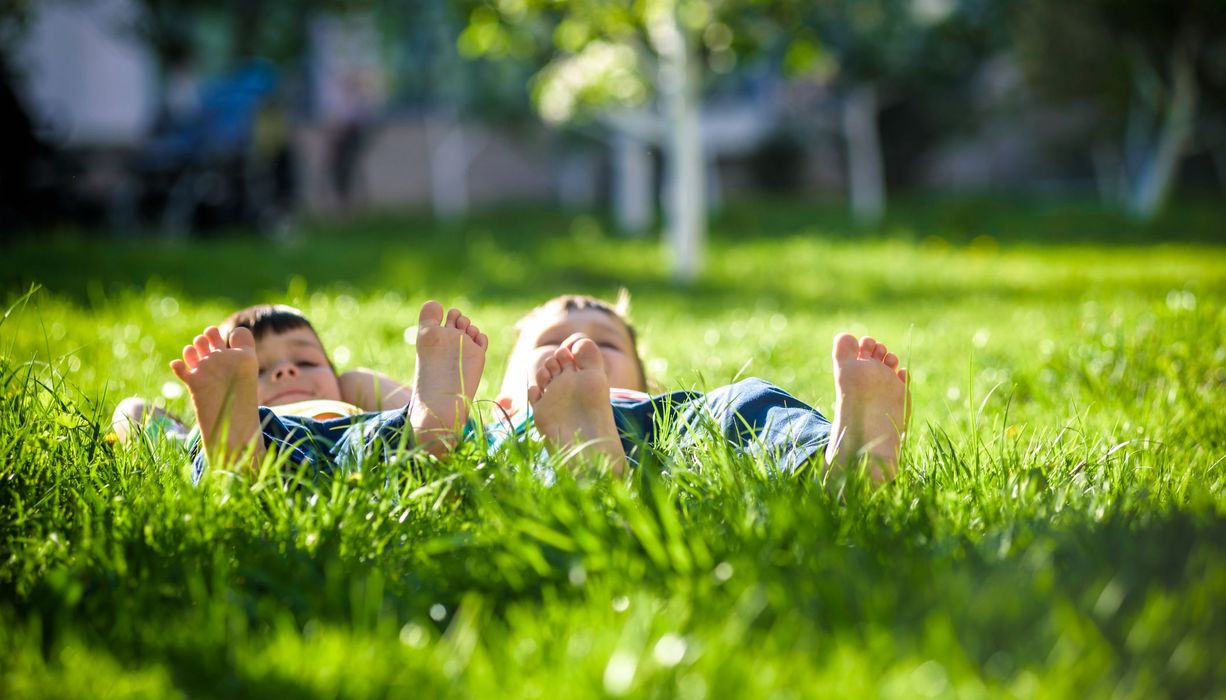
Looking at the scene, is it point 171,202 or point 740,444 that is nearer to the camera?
point 740,444

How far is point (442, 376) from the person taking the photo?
2193 mm

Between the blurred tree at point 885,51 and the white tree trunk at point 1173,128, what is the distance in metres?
3.44

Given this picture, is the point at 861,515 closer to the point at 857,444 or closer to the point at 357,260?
the point at 857,444

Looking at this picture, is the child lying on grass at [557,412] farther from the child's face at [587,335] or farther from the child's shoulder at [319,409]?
the child's face at [587,335]

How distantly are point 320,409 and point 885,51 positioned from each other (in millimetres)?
14444

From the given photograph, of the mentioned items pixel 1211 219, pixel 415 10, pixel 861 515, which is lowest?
pixel 1211 219

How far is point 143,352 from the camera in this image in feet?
13.4

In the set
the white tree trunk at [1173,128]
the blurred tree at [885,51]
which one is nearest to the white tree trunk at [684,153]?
the blurred tree at [885,51]

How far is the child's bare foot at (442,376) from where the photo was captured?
2.12 metres

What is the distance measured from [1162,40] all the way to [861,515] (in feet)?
49.8

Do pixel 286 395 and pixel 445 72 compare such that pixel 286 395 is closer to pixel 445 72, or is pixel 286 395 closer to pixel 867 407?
pixel 867 407

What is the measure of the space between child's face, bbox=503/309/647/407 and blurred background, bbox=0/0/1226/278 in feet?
17.0

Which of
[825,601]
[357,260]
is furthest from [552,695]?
[357,260]

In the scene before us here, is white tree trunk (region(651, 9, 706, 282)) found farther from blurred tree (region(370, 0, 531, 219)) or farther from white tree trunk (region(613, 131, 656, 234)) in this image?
blurred tree (region(370, 0, 531, 219))
